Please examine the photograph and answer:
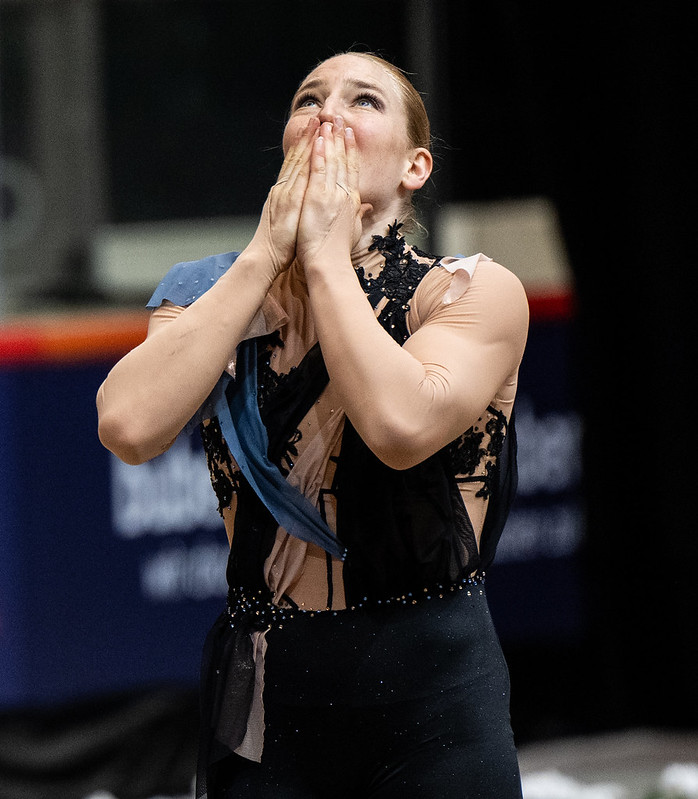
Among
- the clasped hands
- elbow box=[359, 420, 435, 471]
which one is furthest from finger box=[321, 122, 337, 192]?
elbow box=[359, 420, 435, 471]

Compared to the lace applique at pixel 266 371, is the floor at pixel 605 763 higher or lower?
lower

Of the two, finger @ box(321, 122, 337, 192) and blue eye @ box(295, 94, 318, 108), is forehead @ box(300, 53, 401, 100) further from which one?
finger @ box(321, 122, 337, 192)

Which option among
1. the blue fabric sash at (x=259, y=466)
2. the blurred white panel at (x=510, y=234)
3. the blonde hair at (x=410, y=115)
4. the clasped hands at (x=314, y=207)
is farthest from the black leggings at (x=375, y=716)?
the blurred white panel at (x=510, y=234)

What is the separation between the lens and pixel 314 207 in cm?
175

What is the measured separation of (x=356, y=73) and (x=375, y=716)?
97 centimetres

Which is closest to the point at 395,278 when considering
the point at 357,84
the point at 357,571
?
the point at 357,84

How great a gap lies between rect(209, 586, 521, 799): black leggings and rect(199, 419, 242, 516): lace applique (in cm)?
23

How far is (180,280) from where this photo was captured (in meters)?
1.90

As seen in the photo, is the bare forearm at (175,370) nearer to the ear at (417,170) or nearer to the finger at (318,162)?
the finger at (318,162)

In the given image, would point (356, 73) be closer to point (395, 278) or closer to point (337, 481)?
point (395, 278)

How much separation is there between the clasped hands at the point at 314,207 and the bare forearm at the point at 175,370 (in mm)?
61

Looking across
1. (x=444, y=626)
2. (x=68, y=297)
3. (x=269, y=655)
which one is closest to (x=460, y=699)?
(x=444, y=626)

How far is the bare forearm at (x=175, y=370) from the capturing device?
169 cm

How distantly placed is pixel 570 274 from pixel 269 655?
319 cm
